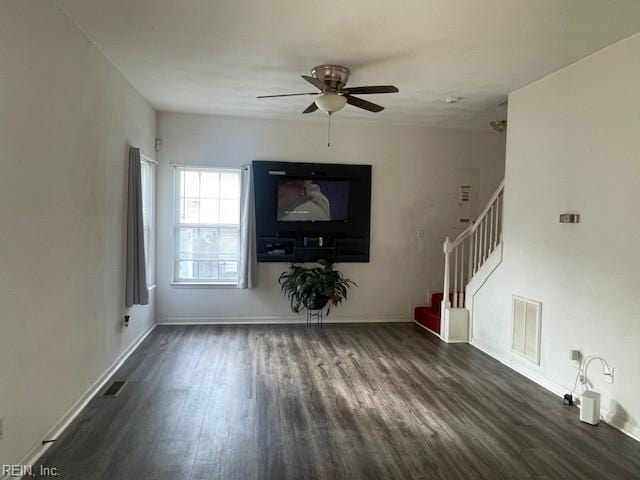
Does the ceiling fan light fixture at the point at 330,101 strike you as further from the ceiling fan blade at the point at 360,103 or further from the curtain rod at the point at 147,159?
the curtain rod at the point at 147,159

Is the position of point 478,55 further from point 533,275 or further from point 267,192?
point 267,192

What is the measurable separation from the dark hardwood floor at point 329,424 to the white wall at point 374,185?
1.37 m

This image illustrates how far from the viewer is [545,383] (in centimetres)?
377

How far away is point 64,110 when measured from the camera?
9.12 ft

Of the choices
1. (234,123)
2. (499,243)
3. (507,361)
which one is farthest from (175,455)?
(234,123)

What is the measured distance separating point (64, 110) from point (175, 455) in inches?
89.6

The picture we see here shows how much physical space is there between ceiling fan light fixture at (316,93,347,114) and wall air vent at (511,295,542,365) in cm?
254

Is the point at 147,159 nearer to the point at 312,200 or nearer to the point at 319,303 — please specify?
the point at 312,200

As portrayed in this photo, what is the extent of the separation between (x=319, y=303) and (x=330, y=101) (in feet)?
9.31

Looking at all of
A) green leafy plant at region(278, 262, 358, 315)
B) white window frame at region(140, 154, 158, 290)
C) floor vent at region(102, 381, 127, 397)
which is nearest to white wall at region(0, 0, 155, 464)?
floor vent at region(102, 381, 127, 397)

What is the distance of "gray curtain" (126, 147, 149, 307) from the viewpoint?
4.21 meters

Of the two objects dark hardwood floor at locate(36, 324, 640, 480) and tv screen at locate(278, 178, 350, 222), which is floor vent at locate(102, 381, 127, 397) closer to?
dark hardwood floor at locate(36, 324, 640, 480)

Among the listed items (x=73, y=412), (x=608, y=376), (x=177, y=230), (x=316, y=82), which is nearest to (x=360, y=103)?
(x=316, y=82)

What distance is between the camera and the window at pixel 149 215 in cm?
512
